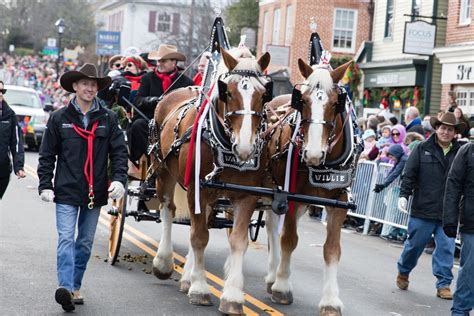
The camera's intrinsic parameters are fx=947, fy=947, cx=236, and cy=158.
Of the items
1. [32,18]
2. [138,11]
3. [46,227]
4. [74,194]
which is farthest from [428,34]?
[32,18]

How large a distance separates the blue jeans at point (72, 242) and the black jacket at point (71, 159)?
0.11 meters

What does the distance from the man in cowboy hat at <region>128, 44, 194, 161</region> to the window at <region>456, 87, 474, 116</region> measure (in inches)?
599

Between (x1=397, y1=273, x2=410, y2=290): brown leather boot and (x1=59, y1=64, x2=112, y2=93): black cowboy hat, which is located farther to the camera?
(x1=397, y1=273, x2=410, y2=290): brown leather boot

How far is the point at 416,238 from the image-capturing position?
35.8 ft

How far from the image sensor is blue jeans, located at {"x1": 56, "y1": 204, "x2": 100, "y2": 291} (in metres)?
8.10

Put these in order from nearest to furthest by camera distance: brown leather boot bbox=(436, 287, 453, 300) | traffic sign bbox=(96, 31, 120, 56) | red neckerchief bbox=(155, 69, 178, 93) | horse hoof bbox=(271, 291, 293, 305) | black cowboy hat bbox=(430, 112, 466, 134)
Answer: horse hoof bbox=(271, 291, 293, 305), black cowboy hat bbox=(430, 112, 466, 134), brown leather boot bbox=(436, 287, 453, 300), red neckerchief bbox=(155, 69, 178, 93), traffic sign bbox=(96, 31, 120, 56)

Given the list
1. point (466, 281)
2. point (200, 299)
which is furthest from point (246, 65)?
point (466, 281)

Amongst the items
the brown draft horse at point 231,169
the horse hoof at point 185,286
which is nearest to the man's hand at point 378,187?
the brown draft horse at point 231,169

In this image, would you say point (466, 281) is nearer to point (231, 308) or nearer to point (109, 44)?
point (231, 308)

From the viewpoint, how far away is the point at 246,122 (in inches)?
324

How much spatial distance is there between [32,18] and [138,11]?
1264 inches

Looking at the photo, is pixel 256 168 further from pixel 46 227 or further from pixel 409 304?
pixel 46 227

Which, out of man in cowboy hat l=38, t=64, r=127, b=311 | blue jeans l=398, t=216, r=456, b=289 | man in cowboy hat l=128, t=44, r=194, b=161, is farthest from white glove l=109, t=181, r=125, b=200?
blue jeans l=398, t=216, r=456, b=289

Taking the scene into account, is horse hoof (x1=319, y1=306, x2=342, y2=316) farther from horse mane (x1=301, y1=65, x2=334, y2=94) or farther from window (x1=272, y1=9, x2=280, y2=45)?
window (x1=272, y1=9, x2=280, y2=45)
